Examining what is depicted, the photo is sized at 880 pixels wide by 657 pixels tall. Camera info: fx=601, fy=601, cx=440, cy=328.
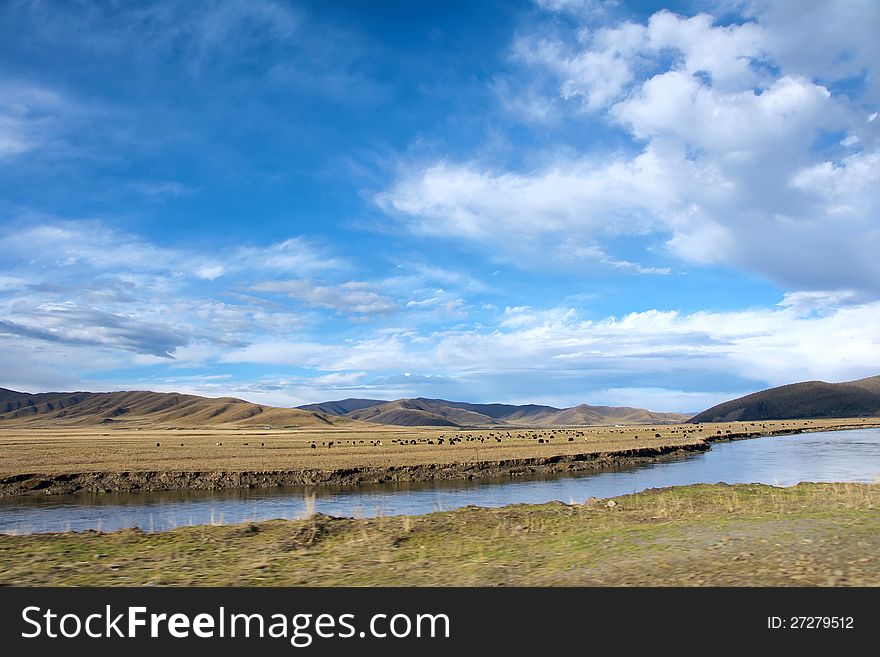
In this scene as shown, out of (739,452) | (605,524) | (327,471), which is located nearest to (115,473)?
(327,471)

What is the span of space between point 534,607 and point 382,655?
273cm

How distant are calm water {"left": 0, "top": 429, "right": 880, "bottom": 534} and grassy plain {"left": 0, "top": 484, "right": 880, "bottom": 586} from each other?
588cm

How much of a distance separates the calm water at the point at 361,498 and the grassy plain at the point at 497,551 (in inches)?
232

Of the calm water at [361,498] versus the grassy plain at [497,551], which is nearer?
the grassy plain at [497,551]

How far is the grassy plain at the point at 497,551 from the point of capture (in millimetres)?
11703

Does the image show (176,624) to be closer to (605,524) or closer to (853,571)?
(853,571)

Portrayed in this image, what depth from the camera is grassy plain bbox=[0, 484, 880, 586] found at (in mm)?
11703

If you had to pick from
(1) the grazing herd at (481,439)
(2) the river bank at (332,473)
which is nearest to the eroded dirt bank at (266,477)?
(2) the river bank at (332,473)

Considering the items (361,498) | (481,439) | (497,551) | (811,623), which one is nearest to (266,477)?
(361,498)

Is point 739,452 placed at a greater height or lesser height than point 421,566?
lesser

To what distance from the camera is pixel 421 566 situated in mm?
13086

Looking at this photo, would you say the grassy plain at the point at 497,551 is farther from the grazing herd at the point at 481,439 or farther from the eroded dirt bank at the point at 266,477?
the grazing herd at the point at 481,439

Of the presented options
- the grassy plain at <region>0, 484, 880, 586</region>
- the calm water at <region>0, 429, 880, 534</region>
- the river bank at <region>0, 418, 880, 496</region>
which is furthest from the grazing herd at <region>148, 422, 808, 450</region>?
the grassy plain at <region>0, 484, 880, 586</region>

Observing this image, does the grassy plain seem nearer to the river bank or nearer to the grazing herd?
the river bank
